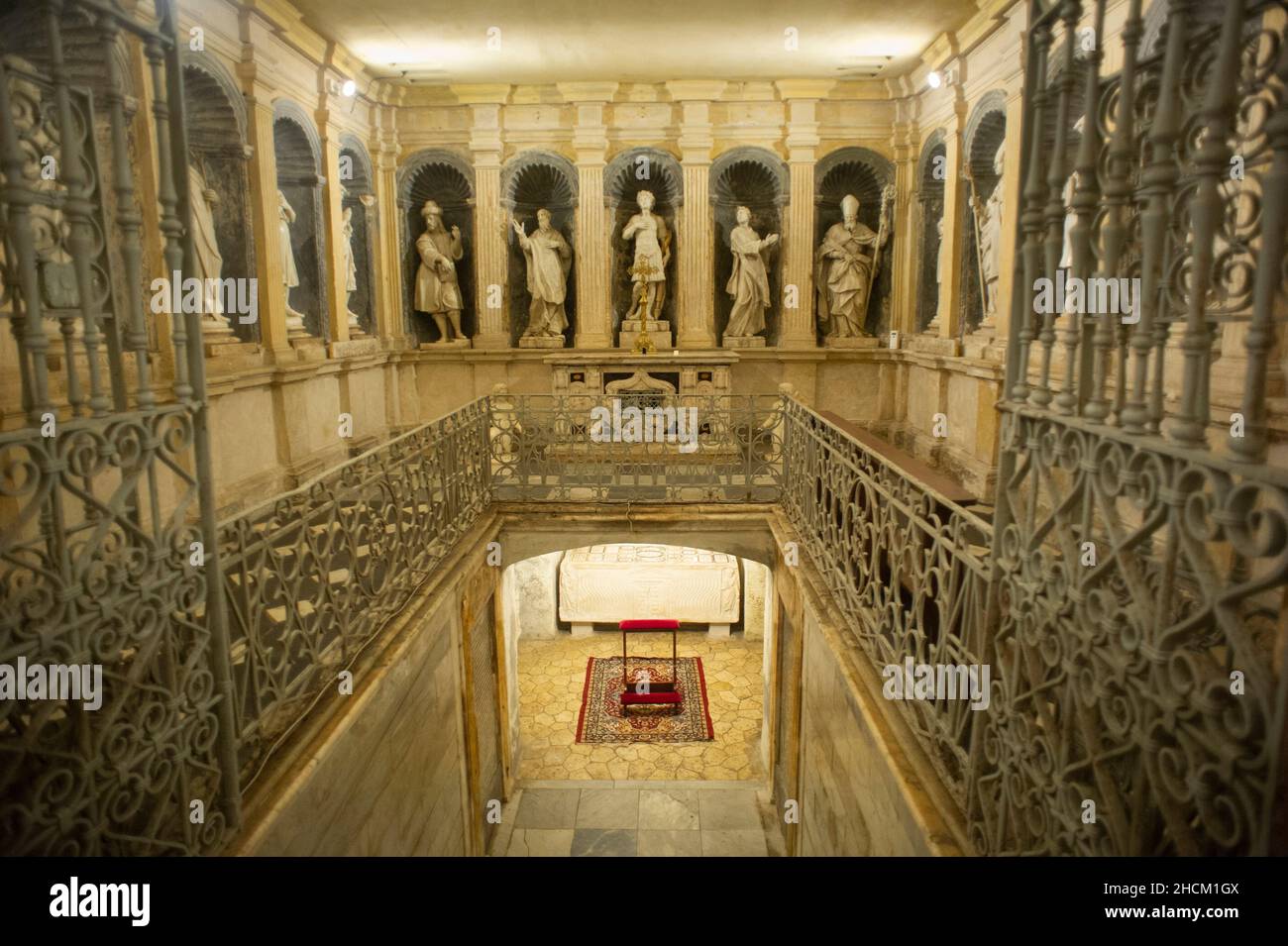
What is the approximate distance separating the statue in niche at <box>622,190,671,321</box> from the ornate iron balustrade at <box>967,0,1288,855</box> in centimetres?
864

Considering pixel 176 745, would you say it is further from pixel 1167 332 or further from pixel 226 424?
pixel 226 424

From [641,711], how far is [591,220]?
258 inches

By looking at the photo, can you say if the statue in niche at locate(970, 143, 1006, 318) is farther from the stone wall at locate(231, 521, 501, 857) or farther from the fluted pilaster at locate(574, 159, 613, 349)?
the stone wall at locate(231, 521, 501, 857)

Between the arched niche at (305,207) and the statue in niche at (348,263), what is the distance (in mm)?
368

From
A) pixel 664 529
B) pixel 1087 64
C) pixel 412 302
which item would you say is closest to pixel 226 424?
pixel 664 529

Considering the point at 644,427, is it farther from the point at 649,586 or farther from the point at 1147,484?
the point at 1147,484

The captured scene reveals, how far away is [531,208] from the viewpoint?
11.5 m

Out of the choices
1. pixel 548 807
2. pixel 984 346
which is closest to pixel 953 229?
pixel 984 346

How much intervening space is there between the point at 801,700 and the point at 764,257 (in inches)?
279

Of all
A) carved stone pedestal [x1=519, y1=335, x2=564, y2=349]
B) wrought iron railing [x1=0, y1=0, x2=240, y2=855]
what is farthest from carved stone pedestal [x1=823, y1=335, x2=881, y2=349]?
wrought iron railing [x1=0, y1=0, x2=240, y2=855]

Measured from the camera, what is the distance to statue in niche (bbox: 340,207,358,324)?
9.36 metres

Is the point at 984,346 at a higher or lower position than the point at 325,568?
higher

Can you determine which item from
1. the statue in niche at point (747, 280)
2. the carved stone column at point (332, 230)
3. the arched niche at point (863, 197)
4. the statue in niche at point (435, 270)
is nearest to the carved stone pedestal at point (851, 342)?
the arched niche at point (863, 197)

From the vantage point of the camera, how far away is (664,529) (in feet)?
24.0
